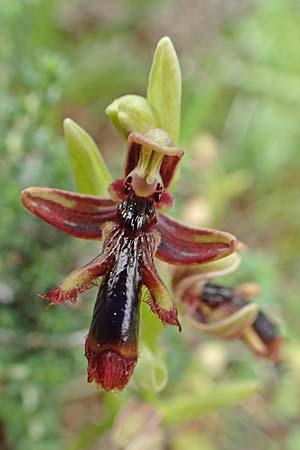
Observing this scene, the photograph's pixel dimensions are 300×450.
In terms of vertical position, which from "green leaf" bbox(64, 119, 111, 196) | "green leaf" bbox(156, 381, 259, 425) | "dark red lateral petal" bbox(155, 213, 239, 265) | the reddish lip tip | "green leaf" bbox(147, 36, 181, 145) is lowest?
the reddish lip tip

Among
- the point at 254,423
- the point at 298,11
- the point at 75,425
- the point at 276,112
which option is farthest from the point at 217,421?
the point at 298,11

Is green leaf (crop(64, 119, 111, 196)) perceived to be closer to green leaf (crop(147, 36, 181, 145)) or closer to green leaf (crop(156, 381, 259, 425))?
green leaf (crop(147, 36, 181, 145))

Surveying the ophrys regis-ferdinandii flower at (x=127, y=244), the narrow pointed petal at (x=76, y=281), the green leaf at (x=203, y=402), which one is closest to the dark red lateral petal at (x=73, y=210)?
the ophrys regis-ferdinandii flower at (x=127, y=244)

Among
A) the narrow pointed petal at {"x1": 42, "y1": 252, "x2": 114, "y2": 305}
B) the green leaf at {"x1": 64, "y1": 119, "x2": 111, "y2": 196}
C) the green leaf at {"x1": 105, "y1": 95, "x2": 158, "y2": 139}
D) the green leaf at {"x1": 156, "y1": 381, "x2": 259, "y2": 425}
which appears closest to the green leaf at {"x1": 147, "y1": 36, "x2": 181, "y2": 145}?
the green leaf at {"x1": 105, "y1": 95, "x2": 158, "y2": 139}

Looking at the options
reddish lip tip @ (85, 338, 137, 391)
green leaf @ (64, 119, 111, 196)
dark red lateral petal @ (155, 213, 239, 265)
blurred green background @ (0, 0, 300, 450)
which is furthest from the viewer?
blurred green background @ (0, 0, 300, 450)

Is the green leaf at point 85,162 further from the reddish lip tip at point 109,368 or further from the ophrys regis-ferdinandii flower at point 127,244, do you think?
the reddish lip tip at point 109,368

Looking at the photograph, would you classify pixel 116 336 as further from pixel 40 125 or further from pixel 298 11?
pixel 298 11
